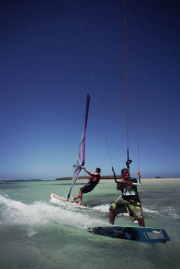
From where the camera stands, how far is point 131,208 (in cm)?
557

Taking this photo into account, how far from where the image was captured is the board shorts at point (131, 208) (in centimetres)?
541

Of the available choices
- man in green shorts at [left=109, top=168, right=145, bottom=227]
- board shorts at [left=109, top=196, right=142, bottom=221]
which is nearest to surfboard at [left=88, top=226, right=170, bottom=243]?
board shorts at [left=109, top=196, right=142, bottom=221]

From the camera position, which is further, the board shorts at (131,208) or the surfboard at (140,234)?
the board shorts at (131,208)

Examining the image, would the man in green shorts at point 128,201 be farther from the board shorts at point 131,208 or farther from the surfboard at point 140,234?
Answer: the surfboard at point 140,234

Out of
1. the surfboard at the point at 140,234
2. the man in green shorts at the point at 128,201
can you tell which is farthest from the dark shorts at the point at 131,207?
the surfboard at the point at 140,234

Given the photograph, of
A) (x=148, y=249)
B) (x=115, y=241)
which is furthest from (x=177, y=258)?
(x=115, y=241)

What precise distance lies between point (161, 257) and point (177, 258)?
1.10ft

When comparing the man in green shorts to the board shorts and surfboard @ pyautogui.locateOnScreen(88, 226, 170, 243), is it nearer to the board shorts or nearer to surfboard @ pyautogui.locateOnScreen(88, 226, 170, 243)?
the board shorts

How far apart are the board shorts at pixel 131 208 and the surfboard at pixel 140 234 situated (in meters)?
0.55

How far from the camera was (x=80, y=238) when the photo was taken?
5.11 m

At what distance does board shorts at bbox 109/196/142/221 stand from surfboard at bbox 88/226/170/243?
0.55 meters

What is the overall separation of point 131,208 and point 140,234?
88 cm

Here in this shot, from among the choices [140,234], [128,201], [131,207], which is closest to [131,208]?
[131,207]

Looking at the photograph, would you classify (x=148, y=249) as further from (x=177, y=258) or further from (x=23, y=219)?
(x=23, y=219)
